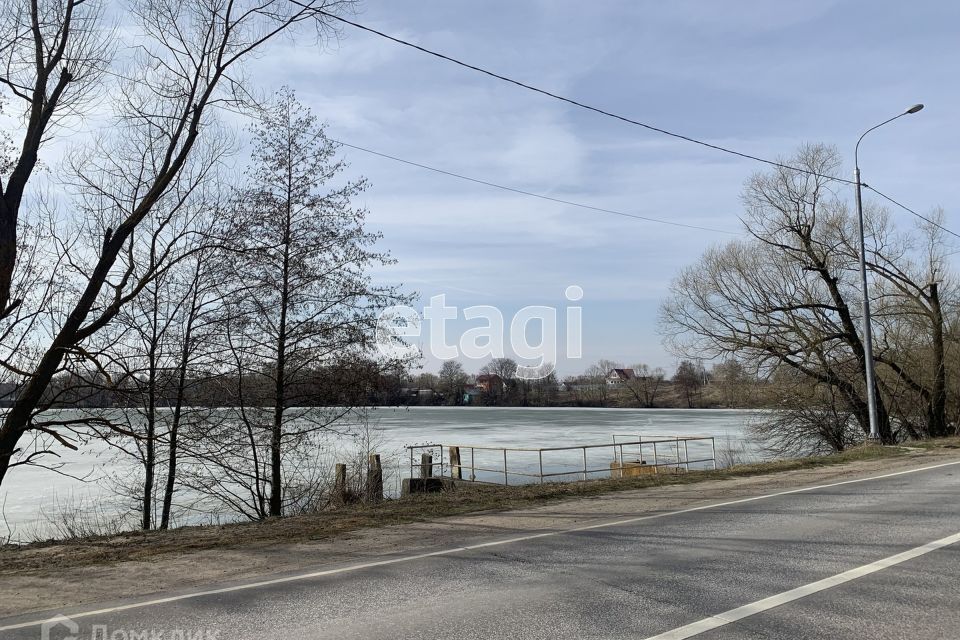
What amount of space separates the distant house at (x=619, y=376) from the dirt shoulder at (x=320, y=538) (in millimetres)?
113237

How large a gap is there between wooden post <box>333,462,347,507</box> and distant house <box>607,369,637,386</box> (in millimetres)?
112458

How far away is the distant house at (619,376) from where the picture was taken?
125931 millimetres

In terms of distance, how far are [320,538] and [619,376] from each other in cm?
12600

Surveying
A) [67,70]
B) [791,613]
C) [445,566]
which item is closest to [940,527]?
[791,613]

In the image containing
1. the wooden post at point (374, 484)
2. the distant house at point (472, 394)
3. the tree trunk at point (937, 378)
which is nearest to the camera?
the wooden post at point (374, 484)

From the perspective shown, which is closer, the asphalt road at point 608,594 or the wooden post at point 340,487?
the asphalt road at point 608,594

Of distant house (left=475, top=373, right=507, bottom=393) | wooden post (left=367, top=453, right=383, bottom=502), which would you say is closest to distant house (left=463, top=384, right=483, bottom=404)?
distant house (left=475, top=373, right=507, bottom=393)

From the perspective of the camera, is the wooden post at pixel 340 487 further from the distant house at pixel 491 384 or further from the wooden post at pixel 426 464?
the distant house at pixel 491 384

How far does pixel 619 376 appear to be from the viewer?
130 meters

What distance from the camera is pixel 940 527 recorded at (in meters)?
7.55

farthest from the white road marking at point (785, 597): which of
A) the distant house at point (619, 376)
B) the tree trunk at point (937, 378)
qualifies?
the distant house at point (619, 376)

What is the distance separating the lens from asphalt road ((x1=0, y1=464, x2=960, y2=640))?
4.44 metres

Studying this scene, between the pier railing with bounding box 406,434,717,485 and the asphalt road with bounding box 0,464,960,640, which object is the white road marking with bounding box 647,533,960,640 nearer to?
the asphalt road with bounding box 0,464,960,640

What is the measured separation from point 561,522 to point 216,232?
889cm
